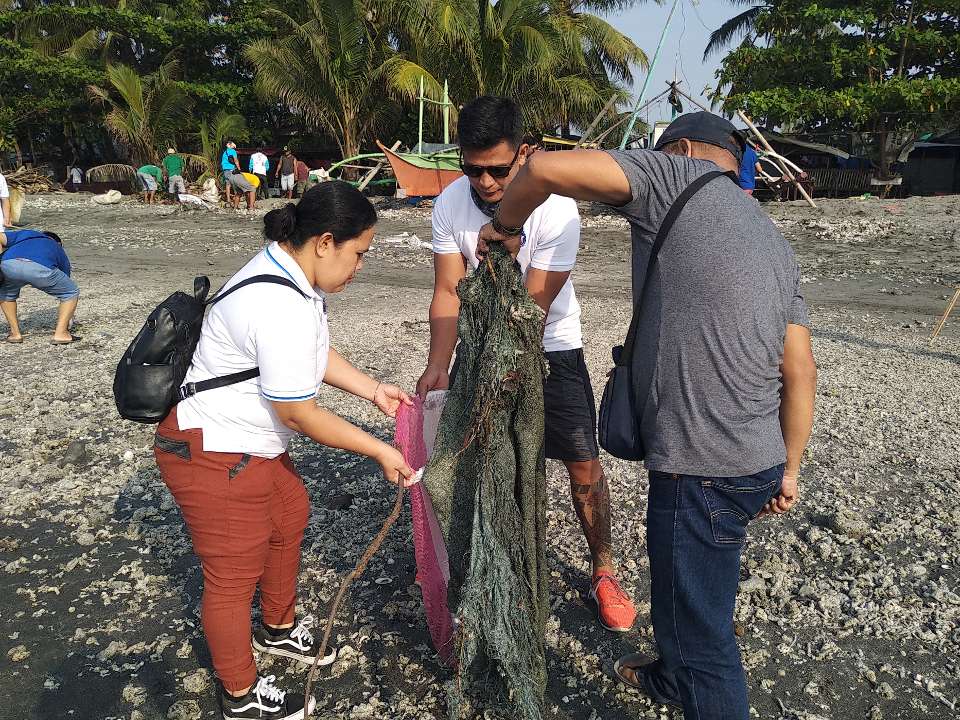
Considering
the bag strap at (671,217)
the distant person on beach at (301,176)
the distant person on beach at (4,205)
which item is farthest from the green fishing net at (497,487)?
the distant person on beach at (301,176)

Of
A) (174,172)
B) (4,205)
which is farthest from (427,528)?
(174,172)

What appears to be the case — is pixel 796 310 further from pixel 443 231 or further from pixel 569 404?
pixel 443 231

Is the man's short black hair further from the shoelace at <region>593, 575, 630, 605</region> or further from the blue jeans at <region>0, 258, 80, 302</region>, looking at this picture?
the blue jeans at <region>0, 258, 80, 302</region>

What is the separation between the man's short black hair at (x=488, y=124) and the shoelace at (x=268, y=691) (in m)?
1.97

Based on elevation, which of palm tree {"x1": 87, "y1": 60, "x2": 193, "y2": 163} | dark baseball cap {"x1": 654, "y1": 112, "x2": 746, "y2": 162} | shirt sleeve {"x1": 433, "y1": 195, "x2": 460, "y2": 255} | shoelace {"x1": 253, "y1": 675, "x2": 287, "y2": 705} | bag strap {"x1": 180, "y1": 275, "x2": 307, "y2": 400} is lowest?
Answer: shoelace {"x1": 253, "y1": 675, "x2": 287, "y2": 705}

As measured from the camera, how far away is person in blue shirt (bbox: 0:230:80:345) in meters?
6.03

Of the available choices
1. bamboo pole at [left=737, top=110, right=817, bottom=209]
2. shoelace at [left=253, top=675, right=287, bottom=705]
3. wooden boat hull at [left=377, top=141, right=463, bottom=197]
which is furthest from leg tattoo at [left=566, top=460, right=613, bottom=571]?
wooden boat hull at [left=377, top=141, right=463, bottom=197]

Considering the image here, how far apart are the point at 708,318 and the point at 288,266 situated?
1.19 metres

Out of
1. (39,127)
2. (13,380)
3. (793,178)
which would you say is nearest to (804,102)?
(793,178)

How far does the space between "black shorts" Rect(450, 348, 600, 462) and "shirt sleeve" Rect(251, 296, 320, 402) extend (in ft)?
3.35

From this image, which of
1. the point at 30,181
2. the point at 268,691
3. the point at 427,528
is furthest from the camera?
the point at 30,181

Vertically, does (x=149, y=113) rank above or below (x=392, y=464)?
above

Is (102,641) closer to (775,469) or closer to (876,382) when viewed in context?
(775,469)

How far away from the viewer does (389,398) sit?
7.96ft
